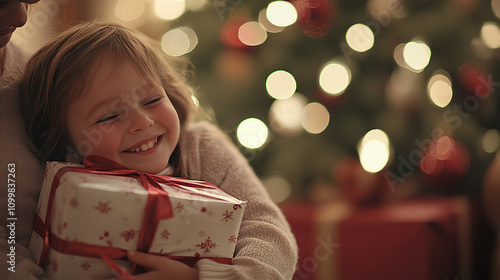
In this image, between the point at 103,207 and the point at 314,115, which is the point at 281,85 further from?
the point at 103,207

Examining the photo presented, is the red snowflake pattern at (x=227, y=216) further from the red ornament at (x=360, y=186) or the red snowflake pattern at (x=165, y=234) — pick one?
the red ornament at (x=360, y=186)

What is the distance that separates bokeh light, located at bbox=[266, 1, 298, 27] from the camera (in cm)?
188

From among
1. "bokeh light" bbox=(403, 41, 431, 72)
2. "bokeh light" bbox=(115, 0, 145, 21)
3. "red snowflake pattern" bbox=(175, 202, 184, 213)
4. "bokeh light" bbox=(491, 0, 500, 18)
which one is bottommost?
"red snowflake pattern" bbox=(175, 202, 184, 213)

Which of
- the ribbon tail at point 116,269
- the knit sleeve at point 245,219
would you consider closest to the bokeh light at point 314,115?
the knit sleeve at point 245,219

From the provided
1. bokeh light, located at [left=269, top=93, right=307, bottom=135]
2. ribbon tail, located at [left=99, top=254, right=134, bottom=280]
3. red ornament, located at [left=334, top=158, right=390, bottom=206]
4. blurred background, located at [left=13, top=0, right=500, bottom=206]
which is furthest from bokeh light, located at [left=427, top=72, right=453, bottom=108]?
ribbon tail, located at [left=99, top=254, right=134, bottom=280]

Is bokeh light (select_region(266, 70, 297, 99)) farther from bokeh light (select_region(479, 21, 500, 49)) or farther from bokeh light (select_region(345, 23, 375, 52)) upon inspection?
bokeh light (select_region(479, 21, 500, 49))

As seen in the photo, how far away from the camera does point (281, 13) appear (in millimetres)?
1903

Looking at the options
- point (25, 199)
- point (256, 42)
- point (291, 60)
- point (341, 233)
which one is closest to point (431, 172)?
point (341, 233)

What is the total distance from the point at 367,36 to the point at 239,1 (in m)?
0.56

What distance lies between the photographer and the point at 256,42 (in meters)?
1.97

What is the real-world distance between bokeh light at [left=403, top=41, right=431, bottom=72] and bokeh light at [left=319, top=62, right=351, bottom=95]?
9.7 inches

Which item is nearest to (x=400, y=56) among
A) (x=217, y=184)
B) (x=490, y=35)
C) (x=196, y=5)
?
(x=490, y=35)

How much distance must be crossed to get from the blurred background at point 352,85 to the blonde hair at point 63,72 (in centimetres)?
91

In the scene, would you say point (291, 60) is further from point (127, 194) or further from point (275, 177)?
point (127, 194)
